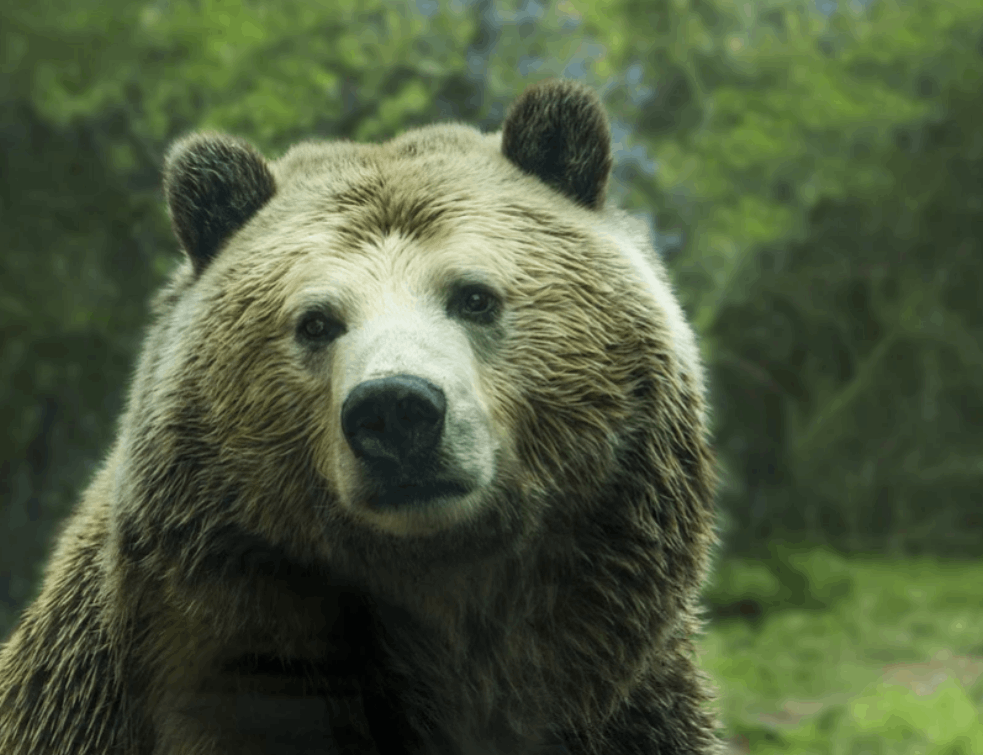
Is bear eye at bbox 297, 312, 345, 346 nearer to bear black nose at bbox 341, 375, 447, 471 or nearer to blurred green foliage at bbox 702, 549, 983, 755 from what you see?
bear black nose at bbox 341, 375, 447, 471

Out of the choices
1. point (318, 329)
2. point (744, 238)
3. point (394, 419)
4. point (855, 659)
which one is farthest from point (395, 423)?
point (855, 659)

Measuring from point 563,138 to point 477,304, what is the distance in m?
0.51

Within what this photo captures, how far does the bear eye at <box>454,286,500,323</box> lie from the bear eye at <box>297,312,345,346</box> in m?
0.25

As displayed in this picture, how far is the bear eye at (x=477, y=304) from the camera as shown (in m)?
2.40

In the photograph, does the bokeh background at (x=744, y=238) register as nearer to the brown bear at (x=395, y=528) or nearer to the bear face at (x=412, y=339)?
the bear face at (x=412, y=339)

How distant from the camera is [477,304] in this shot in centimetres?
242

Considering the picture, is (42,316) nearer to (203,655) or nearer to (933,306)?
(203,655)

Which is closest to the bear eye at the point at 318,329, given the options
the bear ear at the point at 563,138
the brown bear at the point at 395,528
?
the brown bear at the point at 395,528

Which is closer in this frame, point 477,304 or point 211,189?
point 477,304

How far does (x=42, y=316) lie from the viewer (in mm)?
6695

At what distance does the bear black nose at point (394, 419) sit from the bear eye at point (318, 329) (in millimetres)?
319

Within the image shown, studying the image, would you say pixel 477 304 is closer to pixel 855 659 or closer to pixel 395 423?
pixel 395 423

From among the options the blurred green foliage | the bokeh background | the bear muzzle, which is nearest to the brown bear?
the bear muzzle

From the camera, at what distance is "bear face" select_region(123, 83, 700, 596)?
2.21 meters
